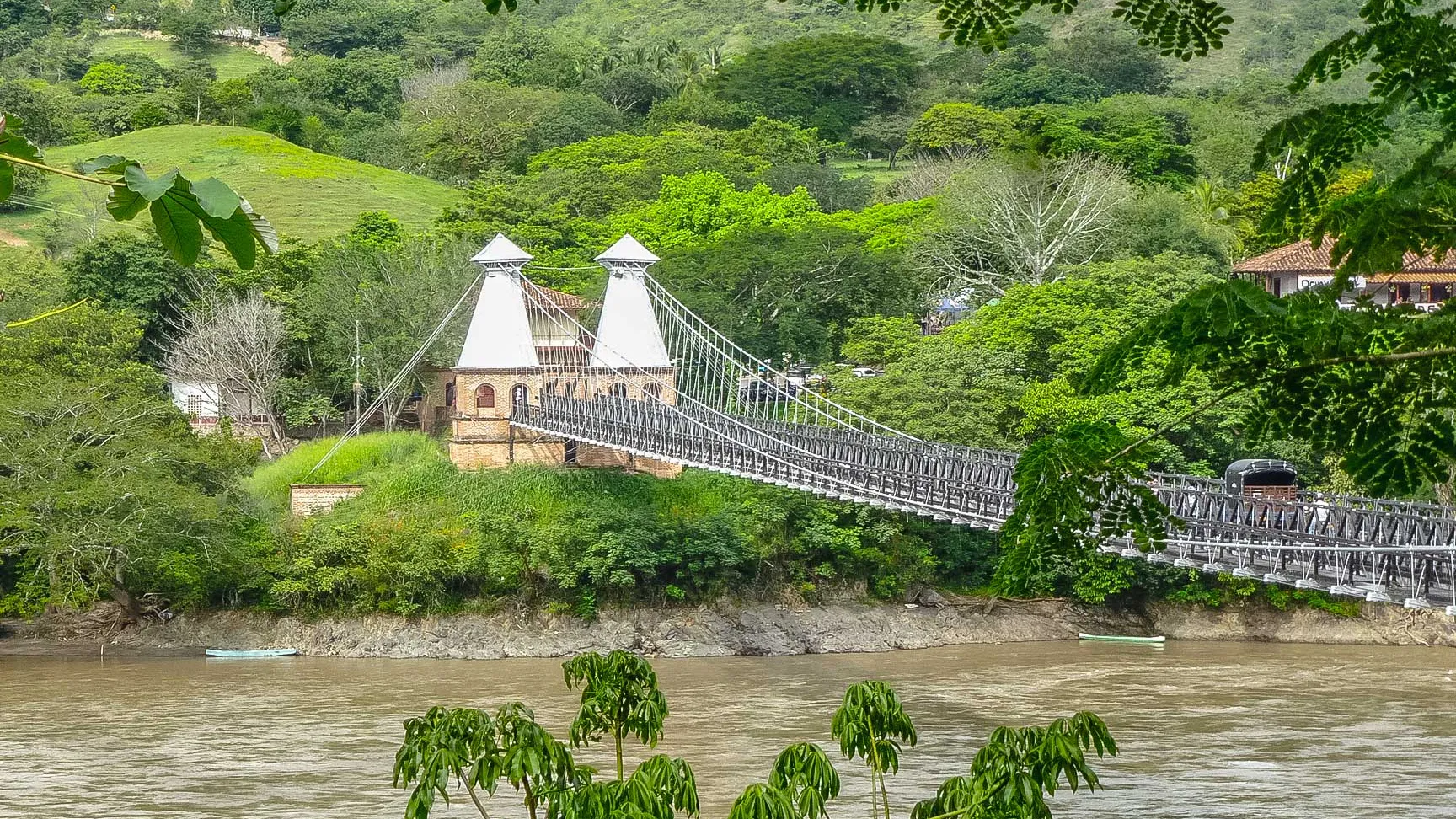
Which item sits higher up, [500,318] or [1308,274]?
[1308,274]

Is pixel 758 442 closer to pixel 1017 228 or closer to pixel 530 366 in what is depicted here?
pixel 530 366

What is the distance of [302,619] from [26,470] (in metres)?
4.30

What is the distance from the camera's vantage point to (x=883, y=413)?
30.1m

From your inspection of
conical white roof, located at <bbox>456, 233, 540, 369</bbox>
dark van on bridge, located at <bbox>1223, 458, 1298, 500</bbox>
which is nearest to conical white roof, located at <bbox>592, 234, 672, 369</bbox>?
conical white roof, located at <bbox>456, 233, 540, 369</bbox>

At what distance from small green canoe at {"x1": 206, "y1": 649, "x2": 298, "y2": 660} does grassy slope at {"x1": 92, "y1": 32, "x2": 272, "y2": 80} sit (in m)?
48.8

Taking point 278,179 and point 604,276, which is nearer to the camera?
point 604,276

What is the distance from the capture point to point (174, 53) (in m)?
75.4

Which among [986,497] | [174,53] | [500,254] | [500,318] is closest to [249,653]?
[500,318]

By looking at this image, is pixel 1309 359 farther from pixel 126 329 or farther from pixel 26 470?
pixel 126 329

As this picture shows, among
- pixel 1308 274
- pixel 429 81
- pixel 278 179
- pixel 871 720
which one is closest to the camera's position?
pixel 871 720

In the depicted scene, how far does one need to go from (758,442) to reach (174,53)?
56.2 metres

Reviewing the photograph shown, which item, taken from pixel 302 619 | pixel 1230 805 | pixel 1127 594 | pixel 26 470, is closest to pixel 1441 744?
pixel 1230 805

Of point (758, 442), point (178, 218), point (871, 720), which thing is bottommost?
point (871, 720)

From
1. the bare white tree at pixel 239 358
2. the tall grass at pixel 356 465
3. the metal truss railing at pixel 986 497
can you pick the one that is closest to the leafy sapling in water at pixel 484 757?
the metal truss railing at pixel 986 497
